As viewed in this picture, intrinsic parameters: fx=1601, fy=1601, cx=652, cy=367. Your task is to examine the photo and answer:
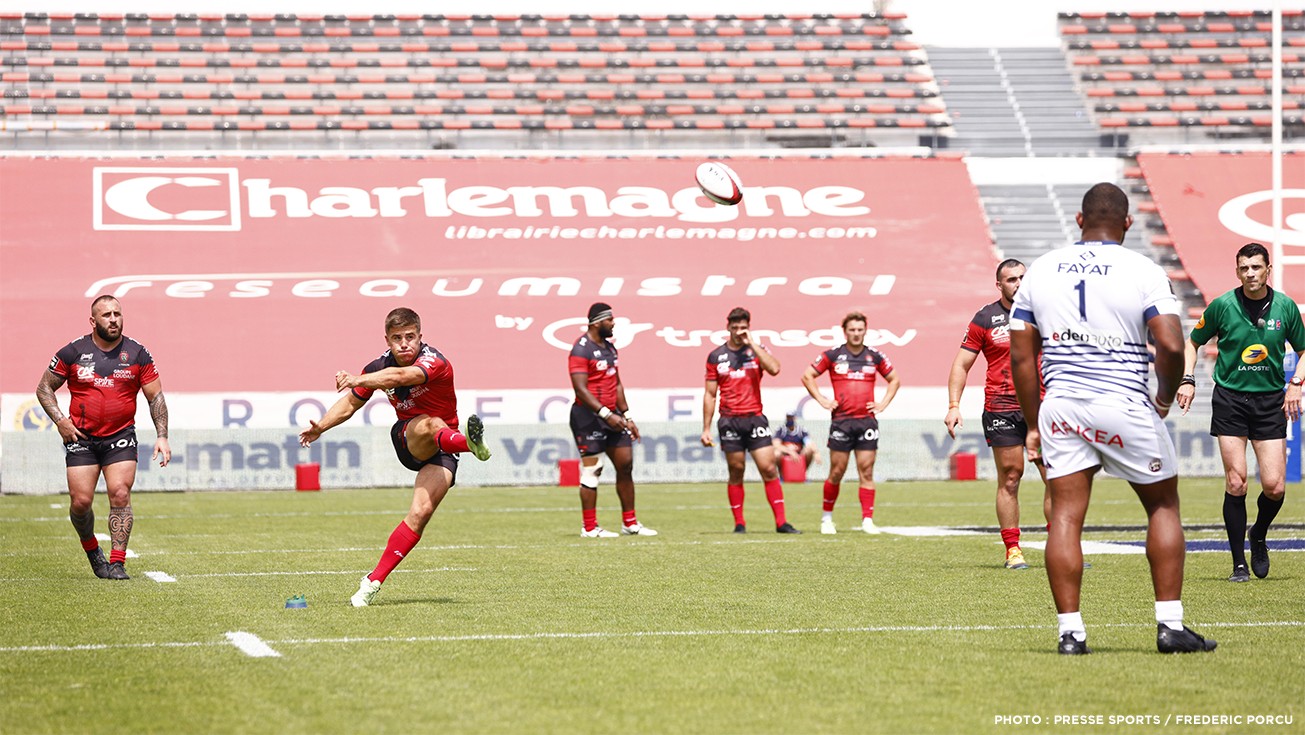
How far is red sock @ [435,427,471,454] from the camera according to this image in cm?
939

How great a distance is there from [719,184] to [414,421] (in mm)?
11569

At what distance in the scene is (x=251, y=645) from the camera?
7523 millimetres

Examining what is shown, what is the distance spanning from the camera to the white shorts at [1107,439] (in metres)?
6.77

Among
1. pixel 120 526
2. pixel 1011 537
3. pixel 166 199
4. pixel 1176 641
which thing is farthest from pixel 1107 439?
pixel 166 199

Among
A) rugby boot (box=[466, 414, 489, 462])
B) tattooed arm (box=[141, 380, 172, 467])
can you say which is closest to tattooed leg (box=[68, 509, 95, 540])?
tattooed arm (box=[141, 380, 172, 467])

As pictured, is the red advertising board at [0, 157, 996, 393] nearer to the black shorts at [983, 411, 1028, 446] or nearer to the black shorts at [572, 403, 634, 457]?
the black shorts at [572, 403, 634, 457]

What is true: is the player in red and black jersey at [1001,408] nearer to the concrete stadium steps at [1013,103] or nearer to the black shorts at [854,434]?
the black shorts at [854,434]

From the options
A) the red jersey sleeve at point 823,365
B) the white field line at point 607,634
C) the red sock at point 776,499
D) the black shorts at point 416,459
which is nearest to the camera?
the white field line at point 607,634

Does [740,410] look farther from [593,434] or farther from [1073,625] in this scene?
[1073,625]

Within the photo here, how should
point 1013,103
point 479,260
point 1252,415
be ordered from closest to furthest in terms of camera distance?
point 1252,415 < point 479,260 < point 1013,103

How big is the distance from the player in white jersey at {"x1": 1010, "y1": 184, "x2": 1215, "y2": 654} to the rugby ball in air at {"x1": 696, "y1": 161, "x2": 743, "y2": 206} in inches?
526

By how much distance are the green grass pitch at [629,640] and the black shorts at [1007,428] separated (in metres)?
0.95

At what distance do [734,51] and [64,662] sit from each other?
35011 mm

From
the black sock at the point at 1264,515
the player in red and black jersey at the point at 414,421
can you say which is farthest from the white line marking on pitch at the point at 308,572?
the black sock at the point at 1264,515
